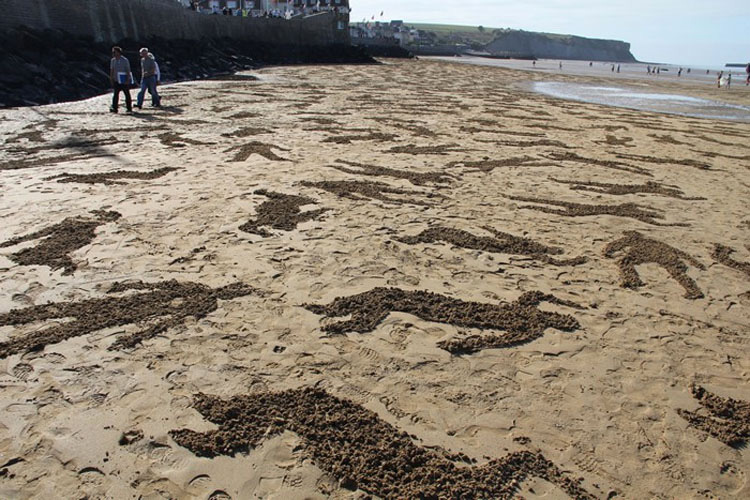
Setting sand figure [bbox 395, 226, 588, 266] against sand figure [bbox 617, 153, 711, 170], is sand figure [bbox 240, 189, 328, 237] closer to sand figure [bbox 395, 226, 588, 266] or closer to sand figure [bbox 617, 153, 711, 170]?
sand figure [bbox 395, 226, 588, 266]

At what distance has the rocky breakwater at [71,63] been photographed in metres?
16.1

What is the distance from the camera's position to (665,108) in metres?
21.3

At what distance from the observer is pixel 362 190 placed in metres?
7.37

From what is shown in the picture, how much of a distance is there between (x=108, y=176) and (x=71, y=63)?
15279mm

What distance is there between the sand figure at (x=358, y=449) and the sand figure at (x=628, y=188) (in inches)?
242

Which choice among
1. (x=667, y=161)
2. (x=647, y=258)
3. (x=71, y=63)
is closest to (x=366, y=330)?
(x=647, y=258)

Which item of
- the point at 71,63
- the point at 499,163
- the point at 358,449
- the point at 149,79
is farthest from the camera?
the point at 71,63

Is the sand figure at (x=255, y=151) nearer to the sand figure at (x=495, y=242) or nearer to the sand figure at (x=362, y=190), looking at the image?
the sand figure at (x=362, y=190)

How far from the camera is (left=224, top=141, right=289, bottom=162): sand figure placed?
9016 millimetres

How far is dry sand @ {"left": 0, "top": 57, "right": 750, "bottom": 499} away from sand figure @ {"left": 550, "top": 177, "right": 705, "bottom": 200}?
7cm

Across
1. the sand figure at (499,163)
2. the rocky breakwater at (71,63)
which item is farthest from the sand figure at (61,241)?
the rocky breakwater at (71,63)

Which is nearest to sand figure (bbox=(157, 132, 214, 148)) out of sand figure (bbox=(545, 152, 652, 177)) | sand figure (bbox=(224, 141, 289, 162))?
sand figure (bbox=(224, 141, 289, 162))

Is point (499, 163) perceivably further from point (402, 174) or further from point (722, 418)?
point (722, 418)

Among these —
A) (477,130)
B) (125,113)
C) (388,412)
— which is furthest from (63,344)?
(125,113)
